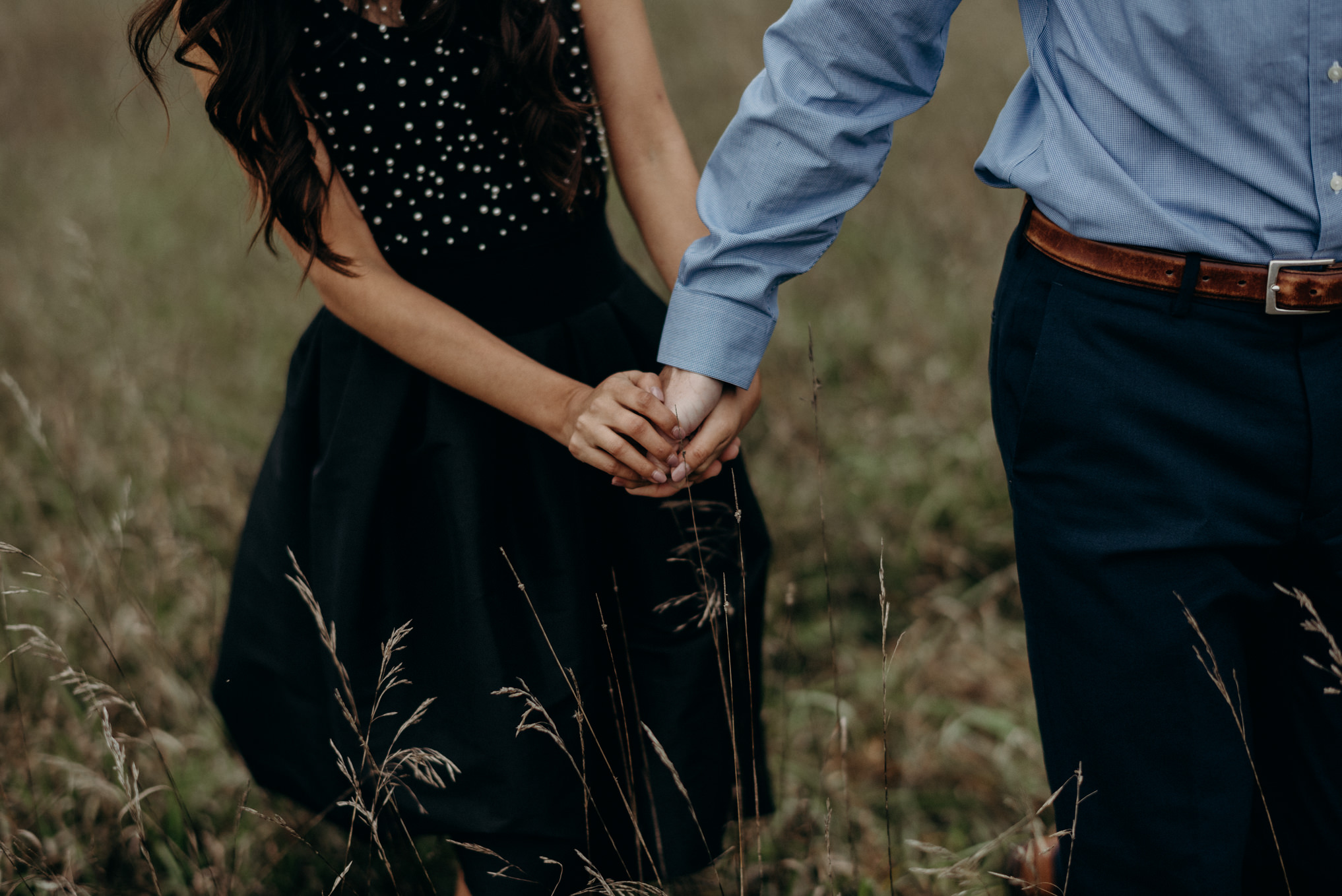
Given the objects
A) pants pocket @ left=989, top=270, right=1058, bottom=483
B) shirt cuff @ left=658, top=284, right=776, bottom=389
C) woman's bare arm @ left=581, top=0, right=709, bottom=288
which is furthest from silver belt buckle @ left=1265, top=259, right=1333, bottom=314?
woman's bare arm @ left=581, top=0, right=709, bottom=288

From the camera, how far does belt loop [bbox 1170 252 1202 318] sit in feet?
3.47

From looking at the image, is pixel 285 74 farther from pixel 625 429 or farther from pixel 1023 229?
pixel 1023 229

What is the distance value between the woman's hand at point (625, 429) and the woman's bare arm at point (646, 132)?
29cm

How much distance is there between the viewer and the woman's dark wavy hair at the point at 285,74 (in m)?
1.31

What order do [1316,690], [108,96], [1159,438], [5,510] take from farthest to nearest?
[108,96]
[5,510]
[1316,690]
[1159,438]

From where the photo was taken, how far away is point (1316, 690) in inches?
48.6

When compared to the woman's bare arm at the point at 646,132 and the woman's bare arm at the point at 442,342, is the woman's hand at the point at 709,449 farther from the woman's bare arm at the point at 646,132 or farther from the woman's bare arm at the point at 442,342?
the woman's bare arm at the point at 646,132

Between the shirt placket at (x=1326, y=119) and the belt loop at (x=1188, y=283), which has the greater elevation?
the shirt placket at (x=1326, y=119)

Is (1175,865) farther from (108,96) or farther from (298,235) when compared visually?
(108,96)

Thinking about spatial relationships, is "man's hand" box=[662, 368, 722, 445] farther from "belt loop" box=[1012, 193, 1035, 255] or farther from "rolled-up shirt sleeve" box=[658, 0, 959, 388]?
"belt loop" box=[1012, 193, 1035, 255]

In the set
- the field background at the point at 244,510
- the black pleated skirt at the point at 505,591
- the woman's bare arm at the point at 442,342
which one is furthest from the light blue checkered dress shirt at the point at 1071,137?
the field background at the point at 244,510

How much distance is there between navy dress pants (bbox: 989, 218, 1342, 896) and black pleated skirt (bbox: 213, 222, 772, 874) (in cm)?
45

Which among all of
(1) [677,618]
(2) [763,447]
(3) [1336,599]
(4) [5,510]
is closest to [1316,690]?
(3) [1336,599]

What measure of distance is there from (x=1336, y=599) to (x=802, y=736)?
140cm
